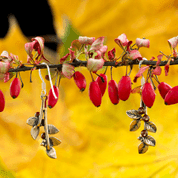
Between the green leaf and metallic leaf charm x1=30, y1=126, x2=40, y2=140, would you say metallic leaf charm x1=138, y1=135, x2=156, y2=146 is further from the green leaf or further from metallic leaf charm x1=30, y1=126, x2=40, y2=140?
the green leaf

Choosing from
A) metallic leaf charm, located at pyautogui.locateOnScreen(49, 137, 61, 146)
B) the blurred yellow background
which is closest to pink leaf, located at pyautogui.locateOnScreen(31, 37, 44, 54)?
metallic leaf charm, located at pyautogui.locateOnScreen(49, 137, 61, 146)

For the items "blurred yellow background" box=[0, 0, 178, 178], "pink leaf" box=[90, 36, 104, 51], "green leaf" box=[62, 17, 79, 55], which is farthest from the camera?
"green leaf" box=[62, 17, 79, 55]

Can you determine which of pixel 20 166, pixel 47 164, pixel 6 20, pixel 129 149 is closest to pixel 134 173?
pixel 129 149

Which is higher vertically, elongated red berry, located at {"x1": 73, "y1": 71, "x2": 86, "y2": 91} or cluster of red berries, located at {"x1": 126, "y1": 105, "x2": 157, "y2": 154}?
elongated red berry, located at {"x1": 73, "y1": 71, "x2": 86, "y2": 91}

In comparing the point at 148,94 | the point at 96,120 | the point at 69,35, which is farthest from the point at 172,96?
the point at 69,35

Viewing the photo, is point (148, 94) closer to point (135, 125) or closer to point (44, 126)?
point (135, 125)

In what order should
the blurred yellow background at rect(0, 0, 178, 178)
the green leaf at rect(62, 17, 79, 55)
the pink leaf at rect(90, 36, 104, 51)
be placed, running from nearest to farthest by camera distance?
the pink leaf at rect(90, 36, 104, 51), the blurred yellow background at rect(0, 0, 178, 178), the green leaf at rect(62, 17, 79, 55)

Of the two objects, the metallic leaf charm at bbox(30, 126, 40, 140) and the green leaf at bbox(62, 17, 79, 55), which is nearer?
the metallic leaf charm at bbox(30, 126, 40, 140)

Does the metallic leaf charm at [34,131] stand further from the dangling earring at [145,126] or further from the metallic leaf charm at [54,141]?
the dangling earring at [145,126]
